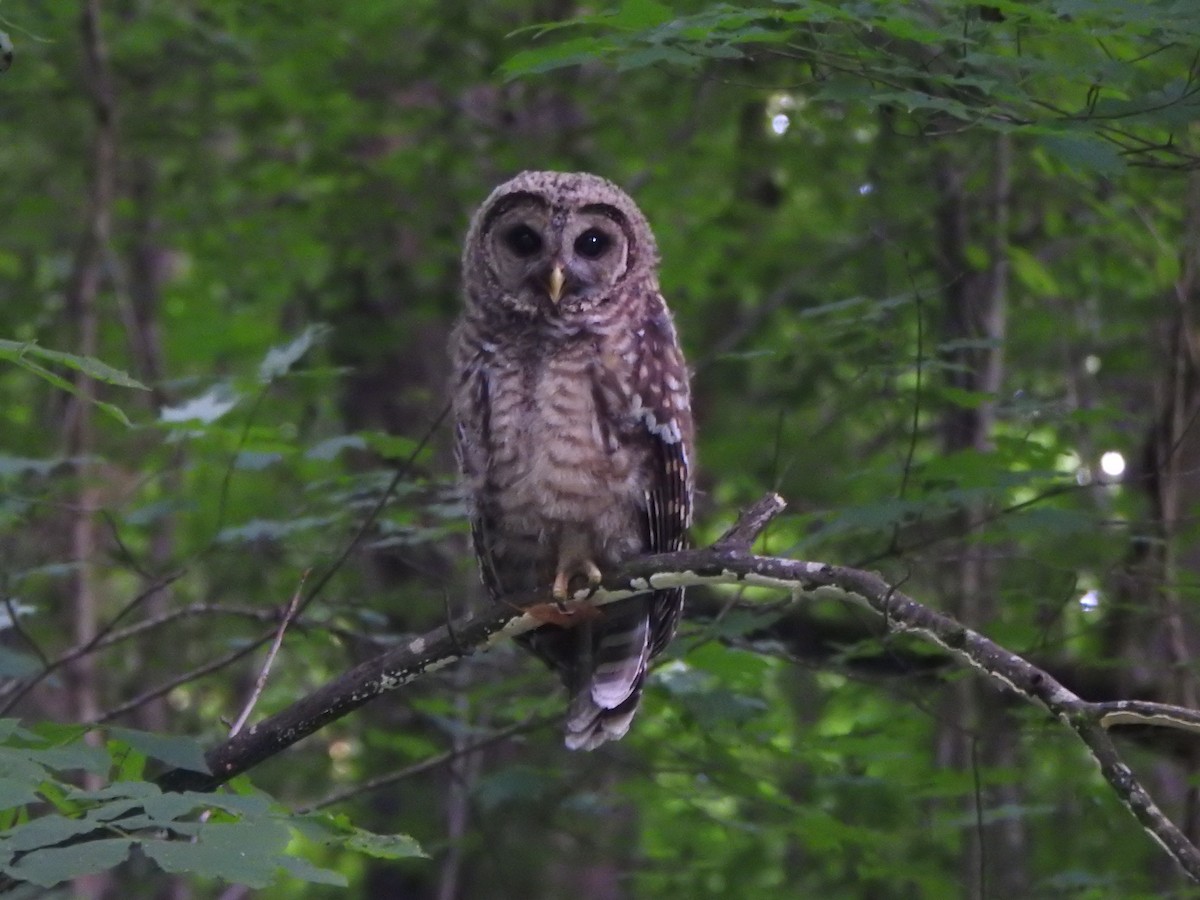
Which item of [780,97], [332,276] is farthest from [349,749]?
[780,97]

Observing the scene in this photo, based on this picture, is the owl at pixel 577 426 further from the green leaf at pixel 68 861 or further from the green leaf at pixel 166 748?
the green leaf at pixel 68 861

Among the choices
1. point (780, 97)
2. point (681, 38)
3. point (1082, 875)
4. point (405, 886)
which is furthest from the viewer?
point (405, 886)

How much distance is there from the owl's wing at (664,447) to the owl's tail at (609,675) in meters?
0.06

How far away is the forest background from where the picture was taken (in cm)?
370

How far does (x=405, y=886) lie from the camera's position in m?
7.98

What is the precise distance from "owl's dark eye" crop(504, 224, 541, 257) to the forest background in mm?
536

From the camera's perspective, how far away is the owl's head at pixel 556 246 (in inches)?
158

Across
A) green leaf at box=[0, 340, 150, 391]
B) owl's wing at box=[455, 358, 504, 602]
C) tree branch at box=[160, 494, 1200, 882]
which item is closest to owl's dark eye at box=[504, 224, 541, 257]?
owl's wing at box=[455, 358, 504, 602]

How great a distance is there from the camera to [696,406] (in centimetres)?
840

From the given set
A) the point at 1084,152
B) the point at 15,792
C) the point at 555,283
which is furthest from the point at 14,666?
the point at 1084,152

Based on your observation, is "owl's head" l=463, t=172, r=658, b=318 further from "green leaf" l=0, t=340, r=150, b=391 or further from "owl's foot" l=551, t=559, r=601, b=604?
"green leaf" l=0, t=340, r=150, b=391

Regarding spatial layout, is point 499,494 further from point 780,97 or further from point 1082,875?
point 780,97

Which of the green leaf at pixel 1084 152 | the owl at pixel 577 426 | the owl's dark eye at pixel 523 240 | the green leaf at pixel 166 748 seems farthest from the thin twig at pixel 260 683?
the green leaf at pixel 1084 152

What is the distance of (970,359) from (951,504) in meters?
2.12
